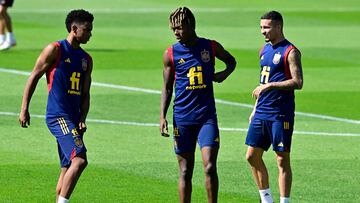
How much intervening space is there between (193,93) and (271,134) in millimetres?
1085

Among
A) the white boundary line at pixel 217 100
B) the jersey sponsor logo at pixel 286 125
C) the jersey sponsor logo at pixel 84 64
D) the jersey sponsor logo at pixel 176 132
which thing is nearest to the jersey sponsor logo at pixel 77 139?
the jersey sponsor logo at pixel 84 64

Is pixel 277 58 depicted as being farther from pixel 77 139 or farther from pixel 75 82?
pixel 77 139

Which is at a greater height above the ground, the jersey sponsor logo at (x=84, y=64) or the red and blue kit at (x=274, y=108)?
the jersey sponsor logo at (x=84, y=64)

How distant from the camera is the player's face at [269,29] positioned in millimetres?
13930

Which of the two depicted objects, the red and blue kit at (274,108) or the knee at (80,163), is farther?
the red and blue kit at (274,108)

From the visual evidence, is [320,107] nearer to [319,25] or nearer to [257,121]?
[257,121]

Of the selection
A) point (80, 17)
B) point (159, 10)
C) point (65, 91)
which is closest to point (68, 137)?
point (65, 91)

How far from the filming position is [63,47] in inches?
529

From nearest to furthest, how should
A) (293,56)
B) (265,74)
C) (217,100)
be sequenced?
(293,56) → (265,74) → (217,100)

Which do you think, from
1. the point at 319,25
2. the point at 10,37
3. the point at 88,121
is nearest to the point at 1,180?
the point at 88,121

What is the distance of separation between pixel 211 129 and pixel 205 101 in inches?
13.0

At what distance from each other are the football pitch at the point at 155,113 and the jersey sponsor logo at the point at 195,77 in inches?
70.4

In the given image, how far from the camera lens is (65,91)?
13398 millimetres

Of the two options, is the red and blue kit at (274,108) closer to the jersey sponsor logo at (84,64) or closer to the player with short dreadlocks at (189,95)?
the player with short dreadlocks at (189,95)
